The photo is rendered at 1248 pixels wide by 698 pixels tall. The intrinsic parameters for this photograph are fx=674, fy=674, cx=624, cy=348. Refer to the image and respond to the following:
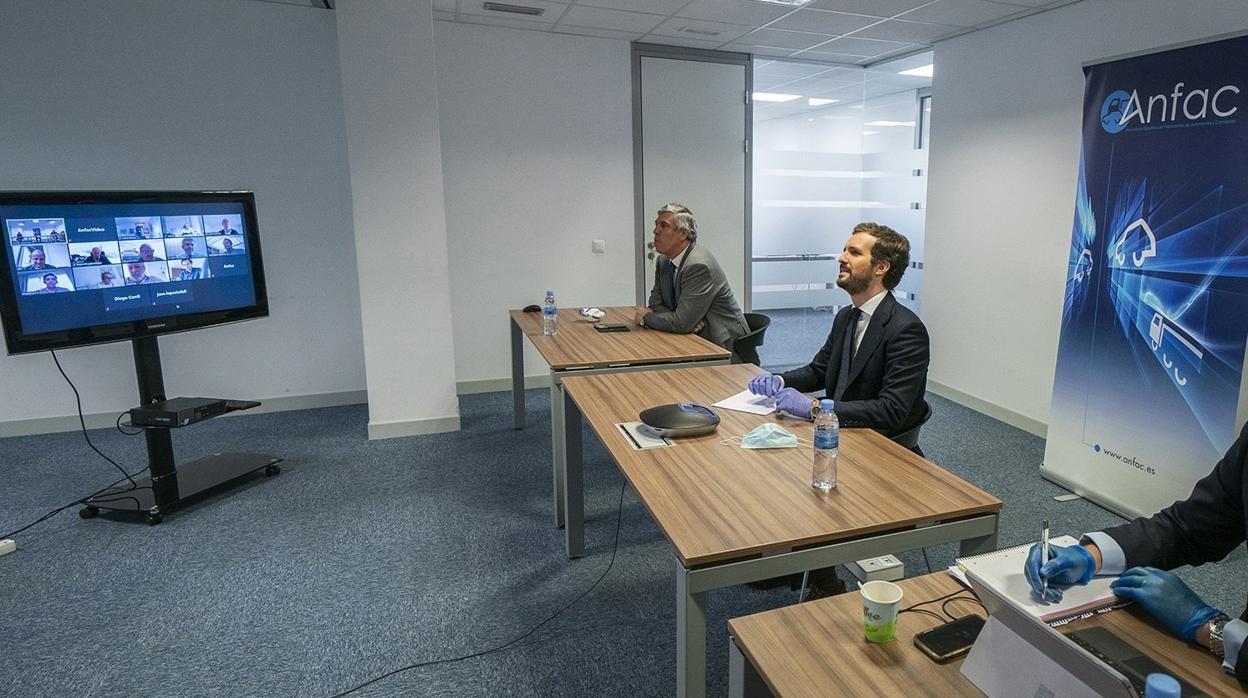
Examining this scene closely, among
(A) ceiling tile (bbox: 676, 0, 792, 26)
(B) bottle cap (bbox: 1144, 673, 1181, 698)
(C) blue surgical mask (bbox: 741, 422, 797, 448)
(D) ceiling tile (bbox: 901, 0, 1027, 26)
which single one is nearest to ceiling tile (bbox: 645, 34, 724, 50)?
(A) ceiling tile (bbox: 676, 0, 792, 26)

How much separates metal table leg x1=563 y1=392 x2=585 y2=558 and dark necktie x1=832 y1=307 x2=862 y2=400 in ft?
3.37

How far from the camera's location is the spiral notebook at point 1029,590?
118 centimetres

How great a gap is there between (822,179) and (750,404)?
449cm

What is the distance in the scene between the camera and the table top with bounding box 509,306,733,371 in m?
3.09

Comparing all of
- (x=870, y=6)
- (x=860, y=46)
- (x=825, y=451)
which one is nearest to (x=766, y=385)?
(x=825, y=451)

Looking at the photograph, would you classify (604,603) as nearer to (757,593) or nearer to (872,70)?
(757,593)

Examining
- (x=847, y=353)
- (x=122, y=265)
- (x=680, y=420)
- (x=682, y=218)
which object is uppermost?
(x=682, y=218)

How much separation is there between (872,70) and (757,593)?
5.18 meters

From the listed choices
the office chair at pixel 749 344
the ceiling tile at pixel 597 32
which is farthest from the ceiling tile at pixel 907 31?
the office chair at pixel 749 344

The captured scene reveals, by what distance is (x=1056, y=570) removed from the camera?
120cm

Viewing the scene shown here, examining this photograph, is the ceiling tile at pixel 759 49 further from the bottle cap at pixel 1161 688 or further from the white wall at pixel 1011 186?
the bottle cap at pixel 1161 688

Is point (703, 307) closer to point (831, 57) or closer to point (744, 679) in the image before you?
A: point (744, 679)

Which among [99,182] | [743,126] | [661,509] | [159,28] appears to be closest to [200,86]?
[159,28]

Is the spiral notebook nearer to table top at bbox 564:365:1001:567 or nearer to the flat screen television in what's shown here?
table top at bbox 564:365:1001:567
